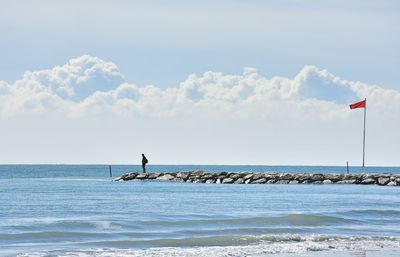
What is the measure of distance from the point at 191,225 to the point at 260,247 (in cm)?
636

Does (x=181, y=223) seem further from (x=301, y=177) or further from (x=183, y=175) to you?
(x=183, y=175)

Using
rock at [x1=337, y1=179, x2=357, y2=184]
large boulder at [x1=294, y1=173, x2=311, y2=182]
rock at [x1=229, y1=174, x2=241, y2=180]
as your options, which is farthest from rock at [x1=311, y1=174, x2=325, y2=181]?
rock at [x1=229, y1=174, x2=241, y2=180]

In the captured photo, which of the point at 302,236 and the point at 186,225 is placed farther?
the point at 186,225

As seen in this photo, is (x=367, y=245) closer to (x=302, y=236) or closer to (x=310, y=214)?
(x=302, y=236)

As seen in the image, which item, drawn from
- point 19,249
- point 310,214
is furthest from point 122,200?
point 19,249

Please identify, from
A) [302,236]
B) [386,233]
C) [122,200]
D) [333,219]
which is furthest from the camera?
[122,200]

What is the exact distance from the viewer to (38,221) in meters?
29.0

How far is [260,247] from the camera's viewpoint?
2280 centimetres

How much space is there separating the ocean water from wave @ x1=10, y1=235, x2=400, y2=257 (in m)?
0.03

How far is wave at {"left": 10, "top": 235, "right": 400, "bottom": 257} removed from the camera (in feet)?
69.2

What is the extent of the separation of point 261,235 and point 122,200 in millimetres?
16208

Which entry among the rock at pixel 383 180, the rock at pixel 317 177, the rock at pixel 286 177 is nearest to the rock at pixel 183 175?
the rock at pixel 286 177

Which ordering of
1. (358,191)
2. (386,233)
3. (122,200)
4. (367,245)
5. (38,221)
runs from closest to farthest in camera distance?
(367,245), (386,233), (38,221), (122,200), (358,191)

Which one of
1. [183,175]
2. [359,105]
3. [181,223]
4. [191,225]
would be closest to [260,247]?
[191,225]
